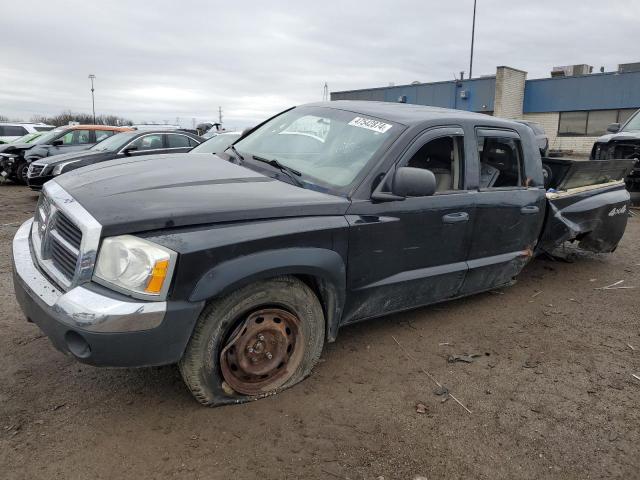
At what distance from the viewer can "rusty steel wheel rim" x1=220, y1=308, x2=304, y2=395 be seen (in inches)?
108

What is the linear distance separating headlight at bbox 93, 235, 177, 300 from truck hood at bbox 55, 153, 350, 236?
7 centimetres

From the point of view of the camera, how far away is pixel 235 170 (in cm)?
343

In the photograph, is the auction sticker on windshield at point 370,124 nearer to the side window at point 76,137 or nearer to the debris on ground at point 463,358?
the debris on ground at point 463,358

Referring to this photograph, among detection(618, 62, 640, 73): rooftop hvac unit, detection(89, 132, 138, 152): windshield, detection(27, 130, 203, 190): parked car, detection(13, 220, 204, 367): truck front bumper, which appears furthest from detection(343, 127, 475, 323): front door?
detection(618, 62, 640, 73): rooftop hvac unit

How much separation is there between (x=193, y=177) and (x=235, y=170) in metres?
0.41

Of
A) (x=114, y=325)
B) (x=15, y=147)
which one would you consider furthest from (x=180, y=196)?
(x=15, y=147)

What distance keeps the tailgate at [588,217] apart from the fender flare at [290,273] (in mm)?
2810

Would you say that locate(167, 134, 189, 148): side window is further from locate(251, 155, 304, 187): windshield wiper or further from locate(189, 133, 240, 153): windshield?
locate(251, 155, 304, 187): windshield wiper

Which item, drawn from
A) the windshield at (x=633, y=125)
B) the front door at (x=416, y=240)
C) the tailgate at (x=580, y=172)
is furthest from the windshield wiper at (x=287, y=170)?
the windshield at (x=633, y=125)

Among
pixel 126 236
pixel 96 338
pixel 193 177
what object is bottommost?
pixel 96 338

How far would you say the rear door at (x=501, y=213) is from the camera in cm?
398

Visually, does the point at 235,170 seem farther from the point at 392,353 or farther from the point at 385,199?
the point at 392,353

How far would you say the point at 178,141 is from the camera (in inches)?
439

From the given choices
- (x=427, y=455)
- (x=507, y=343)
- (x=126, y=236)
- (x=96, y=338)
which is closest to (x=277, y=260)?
(x=126, y=236)
